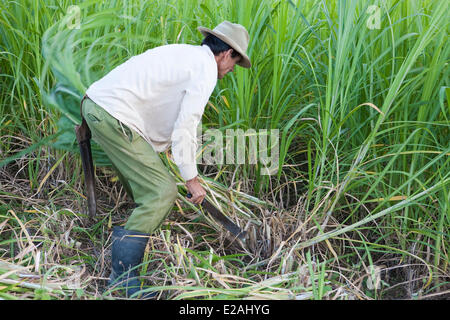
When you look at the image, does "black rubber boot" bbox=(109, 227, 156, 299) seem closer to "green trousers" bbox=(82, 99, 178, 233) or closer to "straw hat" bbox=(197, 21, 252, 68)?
"green trousers" bbox=(82, 99, 178, 233)

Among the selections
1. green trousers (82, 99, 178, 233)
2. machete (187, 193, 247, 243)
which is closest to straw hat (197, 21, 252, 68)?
green trousers (82, 99, 178, 233)

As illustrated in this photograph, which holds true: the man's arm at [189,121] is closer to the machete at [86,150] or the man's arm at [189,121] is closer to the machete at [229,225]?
the machete at [229,225]

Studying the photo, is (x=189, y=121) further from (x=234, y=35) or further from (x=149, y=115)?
(x=234, y=35)

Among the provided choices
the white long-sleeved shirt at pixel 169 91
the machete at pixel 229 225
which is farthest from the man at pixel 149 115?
the machete at pixel 229 225

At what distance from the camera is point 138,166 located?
1.86 meters

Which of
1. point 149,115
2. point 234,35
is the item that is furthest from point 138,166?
point 234,35

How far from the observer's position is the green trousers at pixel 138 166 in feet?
6.02

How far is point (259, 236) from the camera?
2094 mm

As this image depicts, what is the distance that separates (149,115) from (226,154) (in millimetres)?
451

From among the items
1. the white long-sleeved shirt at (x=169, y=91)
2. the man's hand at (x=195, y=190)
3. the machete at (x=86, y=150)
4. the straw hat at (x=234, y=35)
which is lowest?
the man's hand at (x=195, y=190)

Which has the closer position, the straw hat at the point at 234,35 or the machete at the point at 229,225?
A: the straw hat at the point at 234,35

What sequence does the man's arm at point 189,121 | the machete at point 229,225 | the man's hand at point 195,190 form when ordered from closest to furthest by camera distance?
the man's arm at point 189,121
the man's hand at point 195,190
the machete at point 229,225

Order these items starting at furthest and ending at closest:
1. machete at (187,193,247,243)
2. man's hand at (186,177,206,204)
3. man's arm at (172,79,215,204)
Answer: machete at (187,193,247,243), man's hand at (186,177,206,204), man's arm at (172,79,215,204)

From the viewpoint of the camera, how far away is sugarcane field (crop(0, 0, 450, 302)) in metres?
1.80
